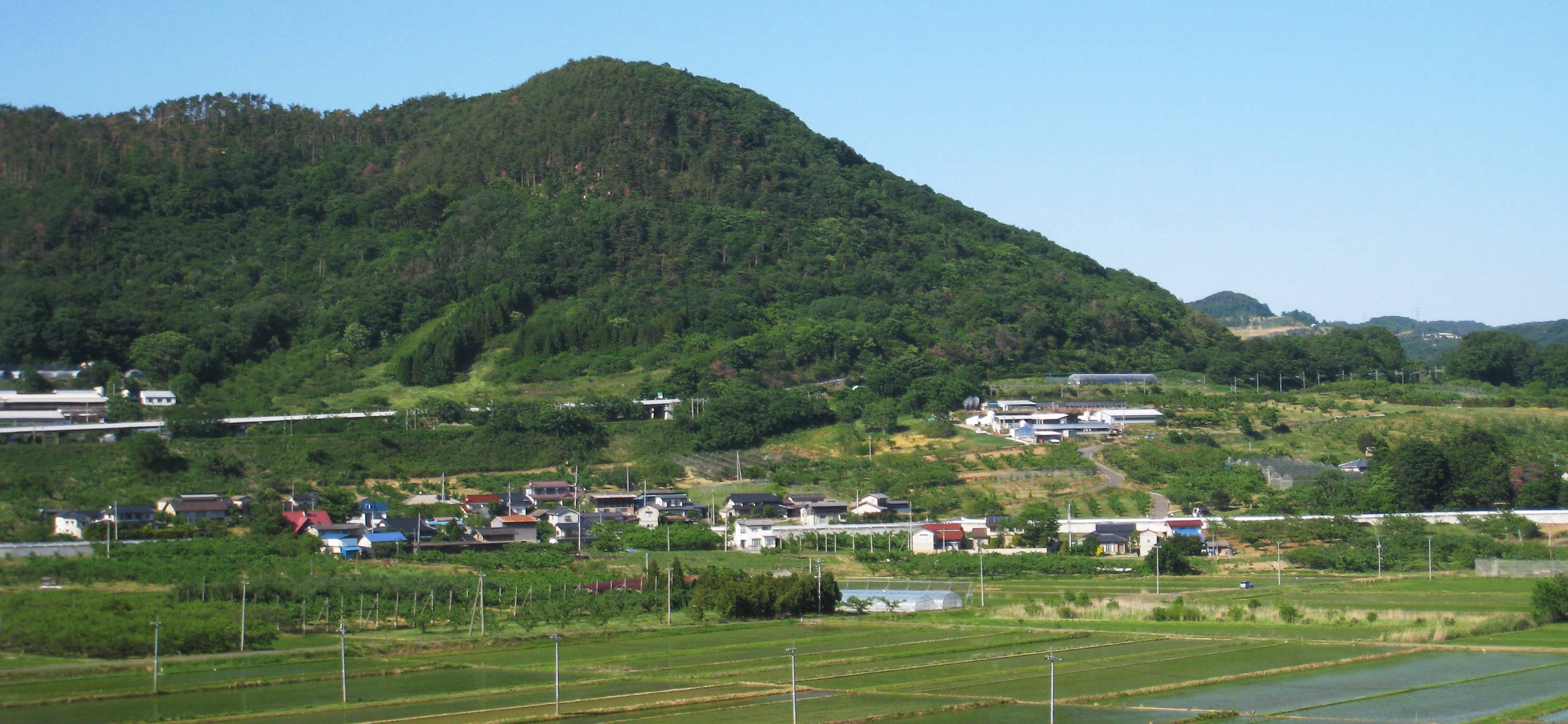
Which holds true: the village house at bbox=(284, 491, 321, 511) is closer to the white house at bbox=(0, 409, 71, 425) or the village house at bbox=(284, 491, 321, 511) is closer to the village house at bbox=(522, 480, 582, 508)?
the village house at bbox=(522, 480, 582, 508)

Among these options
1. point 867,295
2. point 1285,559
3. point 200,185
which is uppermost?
point 200,185

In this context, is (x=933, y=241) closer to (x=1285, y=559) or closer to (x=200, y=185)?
(x=200, y=185)

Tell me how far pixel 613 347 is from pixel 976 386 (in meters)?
17.6

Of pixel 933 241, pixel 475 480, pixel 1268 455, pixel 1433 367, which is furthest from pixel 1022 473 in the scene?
pixel 1433 367

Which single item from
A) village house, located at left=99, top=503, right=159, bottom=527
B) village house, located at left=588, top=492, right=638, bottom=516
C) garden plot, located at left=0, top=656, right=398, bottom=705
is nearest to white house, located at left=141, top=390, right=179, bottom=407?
village house, located at left=99, top=503, right=159, bottom=527

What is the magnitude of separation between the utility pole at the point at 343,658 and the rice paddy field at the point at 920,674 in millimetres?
133

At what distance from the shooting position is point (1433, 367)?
97125 millimetres

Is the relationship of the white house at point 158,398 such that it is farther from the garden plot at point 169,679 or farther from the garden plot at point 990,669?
the garden plot at point 990,669

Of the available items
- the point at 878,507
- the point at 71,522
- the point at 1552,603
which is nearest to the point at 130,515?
the point at 71,522

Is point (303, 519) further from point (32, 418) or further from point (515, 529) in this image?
point (32, 418)

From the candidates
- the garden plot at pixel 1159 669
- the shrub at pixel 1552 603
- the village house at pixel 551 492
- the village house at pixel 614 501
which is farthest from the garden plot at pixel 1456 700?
the village house at pixel 551 492

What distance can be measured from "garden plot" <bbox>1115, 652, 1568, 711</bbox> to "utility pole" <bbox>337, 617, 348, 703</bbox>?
1255 cm

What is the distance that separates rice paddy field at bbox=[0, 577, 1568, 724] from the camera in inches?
886

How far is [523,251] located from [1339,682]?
6262cm
